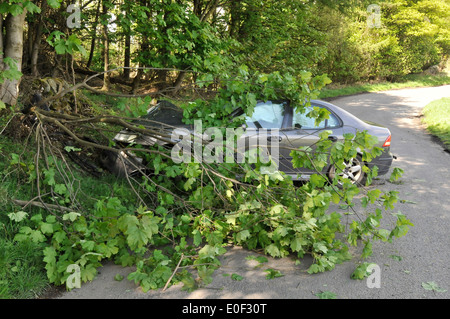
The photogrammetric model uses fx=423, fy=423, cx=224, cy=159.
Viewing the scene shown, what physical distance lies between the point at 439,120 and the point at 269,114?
1216 centimetres

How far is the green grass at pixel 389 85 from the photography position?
2764 cm

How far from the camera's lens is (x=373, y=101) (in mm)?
25016

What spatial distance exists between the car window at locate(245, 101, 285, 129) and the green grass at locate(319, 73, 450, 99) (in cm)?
1813

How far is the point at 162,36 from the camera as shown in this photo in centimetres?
1137

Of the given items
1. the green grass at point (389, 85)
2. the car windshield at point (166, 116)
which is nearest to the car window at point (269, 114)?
the car windshield at point (166, 116)

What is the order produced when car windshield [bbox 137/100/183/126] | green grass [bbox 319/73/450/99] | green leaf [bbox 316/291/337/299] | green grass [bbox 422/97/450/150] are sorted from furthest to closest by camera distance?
green grass [bbox 319/73/450/99] < green grass [bbox 422/97/450/150] < car windshield [bbox 137/100/183/126] < green leaf [bbox 316/291/337/299]

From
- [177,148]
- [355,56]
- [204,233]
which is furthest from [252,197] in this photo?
[355,56]

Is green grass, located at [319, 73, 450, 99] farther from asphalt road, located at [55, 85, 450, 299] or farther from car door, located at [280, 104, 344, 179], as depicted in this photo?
asphalt road, located at [55, 85, 450, 299]

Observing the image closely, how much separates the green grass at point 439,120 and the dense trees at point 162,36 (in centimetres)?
556

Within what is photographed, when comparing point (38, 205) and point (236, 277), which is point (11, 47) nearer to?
point (38, 205)

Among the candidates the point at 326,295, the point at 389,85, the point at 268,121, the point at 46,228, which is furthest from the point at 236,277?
the point at 389,85

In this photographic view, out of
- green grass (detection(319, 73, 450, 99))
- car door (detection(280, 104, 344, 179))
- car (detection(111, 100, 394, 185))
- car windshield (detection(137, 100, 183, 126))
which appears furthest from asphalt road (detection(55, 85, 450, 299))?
green grass (detection(319, 73, 450, 99))

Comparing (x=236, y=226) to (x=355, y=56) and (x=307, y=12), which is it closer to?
(x=307, y=12)

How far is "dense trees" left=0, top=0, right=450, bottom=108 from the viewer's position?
7.02 m
